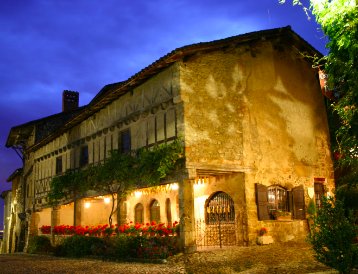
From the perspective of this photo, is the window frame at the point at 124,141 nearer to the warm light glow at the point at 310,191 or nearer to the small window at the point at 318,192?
the warm light glow at the point at 310,191

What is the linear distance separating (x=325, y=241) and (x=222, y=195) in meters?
7.74

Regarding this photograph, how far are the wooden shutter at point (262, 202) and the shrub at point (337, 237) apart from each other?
659 centimetres

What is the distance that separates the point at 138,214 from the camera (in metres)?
21.7

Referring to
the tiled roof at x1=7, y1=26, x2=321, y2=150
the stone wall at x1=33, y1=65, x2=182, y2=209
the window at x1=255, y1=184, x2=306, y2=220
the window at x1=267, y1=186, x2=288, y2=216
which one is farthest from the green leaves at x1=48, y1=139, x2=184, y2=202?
the window at x1=267, y1=186, x2=288, y2=216

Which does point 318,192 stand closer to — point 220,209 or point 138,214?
point 220,209

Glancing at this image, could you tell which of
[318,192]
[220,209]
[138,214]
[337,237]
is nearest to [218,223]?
[220,209]

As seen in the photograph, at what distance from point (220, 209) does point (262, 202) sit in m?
1.65

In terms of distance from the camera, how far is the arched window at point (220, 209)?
50.4ft

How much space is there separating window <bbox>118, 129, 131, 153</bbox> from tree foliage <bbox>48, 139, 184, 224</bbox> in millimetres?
247

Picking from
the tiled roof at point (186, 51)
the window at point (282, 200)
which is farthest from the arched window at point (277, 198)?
the tiled roof at point (186, 51)

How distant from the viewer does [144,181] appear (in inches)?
593

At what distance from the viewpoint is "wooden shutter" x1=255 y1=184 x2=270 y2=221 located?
14891 mm

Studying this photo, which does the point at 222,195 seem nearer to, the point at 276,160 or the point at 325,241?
the point at 276,160

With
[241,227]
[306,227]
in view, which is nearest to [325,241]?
[241,227]
